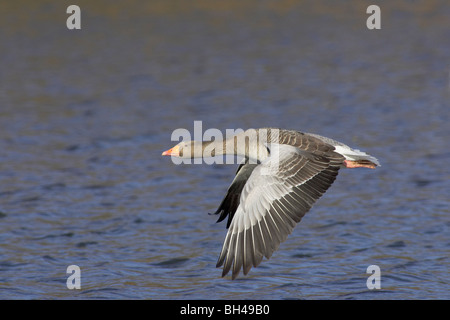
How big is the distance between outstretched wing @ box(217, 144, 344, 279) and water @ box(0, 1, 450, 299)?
4.47 ft

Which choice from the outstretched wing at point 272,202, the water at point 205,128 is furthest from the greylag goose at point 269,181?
the water at point 205,128

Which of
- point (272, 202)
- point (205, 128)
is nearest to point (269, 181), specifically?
point (272, 202)

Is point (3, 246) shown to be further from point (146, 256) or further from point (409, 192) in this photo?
point (409, 192)

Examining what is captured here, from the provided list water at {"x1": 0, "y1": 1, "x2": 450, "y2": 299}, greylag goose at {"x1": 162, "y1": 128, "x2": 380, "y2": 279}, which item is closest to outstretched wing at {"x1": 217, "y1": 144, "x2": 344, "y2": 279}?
greylag goose at {"x1": 162, "y1": 128, "x2": 380, "y2": 279}

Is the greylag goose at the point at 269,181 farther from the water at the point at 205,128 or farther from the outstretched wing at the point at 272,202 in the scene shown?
the water at the point at 205,128

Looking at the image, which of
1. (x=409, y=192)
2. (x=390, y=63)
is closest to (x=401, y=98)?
(x=390, y=63)

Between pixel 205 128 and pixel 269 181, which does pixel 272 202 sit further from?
pixel 205 128

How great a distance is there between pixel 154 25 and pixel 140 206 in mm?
11143

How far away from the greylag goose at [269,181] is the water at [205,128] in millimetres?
1362

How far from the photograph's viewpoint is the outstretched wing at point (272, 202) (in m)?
6.87

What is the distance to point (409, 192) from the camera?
11.5m

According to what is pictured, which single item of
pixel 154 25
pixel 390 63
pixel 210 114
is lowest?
pixel 210 114

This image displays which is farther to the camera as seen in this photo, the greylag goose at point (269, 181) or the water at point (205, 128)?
the water at point (205, 128)

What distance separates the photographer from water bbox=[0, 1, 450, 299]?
898 cm
